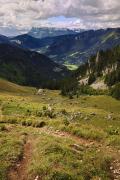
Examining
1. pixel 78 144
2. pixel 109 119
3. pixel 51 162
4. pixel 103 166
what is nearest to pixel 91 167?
pixel 103 166

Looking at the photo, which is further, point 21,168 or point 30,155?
point 30,155

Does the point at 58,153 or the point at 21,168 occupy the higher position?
the point at 58,153

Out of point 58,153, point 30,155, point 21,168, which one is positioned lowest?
point 21,168

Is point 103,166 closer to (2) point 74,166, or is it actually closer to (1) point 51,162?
(2) point 74,166

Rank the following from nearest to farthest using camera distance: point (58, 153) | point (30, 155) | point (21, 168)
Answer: point (21, 168) < point (58, 153) < point (30, 155)

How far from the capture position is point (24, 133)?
27297mm

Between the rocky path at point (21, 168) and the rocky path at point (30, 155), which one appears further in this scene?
the rocky path at point (30, 155)

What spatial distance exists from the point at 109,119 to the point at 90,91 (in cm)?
12234

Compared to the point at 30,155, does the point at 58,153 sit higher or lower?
higher

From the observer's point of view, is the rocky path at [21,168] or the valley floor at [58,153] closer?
the rocky path at [21,168]

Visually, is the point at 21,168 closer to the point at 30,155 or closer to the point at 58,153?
the point at 30,155

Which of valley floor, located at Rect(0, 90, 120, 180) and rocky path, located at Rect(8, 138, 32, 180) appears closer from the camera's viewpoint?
rocky path, located at Rect(8, 138, 32, 180)

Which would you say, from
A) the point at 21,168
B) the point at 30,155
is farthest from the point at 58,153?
the point at 21,168

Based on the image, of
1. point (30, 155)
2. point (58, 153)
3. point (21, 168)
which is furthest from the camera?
point (30, 155)
